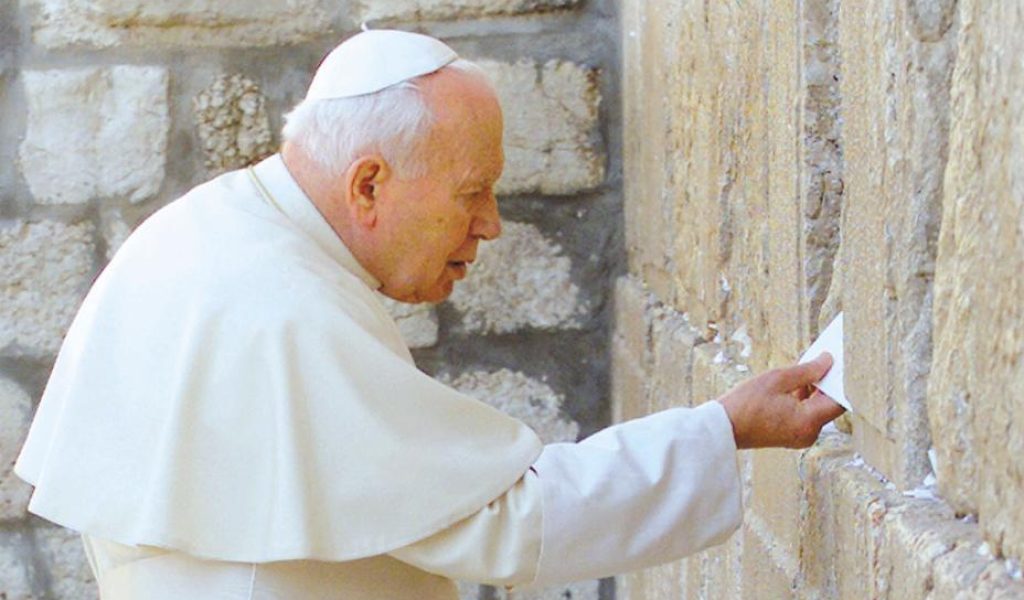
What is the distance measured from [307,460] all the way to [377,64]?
65 centimetres

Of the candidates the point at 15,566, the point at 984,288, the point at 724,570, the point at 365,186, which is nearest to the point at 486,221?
the point at 365,186

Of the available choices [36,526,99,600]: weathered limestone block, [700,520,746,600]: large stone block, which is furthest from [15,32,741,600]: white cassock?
[36,526,99,600]: weathered limestone block

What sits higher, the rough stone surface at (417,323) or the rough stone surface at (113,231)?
the rough stone surface at (113,231)

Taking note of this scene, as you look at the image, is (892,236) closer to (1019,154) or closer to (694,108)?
(1019,154)

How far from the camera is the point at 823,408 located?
2.04 m

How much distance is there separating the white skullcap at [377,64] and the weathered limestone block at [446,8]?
157 cm

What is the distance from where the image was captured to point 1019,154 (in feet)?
4.10

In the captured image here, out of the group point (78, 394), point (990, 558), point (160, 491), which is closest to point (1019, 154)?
point (990, 558)

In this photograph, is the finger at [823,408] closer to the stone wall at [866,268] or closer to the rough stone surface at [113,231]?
the stone wall at [866,268]

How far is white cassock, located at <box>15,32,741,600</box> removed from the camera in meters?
2.06

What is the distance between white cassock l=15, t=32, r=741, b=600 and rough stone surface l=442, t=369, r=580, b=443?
1.94 meters

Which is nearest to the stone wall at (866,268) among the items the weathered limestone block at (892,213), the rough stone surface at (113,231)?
the weathered limestone block at (892,213)

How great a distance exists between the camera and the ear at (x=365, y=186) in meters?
2.31

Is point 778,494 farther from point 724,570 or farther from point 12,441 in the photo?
point 12,441
